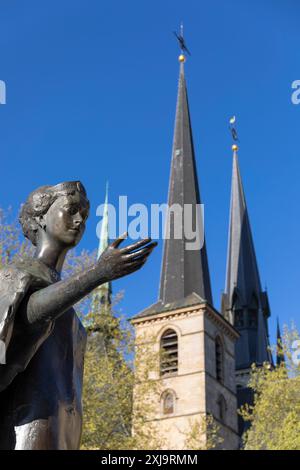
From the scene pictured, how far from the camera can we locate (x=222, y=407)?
50.8 m

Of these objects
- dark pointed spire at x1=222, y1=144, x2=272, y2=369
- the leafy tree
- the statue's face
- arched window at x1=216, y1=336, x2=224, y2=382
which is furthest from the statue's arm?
dark pointed spire at x1=222, y1=144, x2=272, y2=369

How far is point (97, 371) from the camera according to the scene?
21.0 meters

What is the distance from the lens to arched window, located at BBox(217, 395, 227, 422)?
1979 inches

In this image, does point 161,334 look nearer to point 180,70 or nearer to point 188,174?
point 188,174

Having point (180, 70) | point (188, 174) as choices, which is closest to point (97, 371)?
point (188, 174)

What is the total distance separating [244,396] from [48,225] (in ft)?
217

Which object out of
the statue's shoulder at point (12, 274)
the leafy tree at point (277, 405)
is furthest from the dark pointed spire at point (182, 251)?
the statue's shoulder at point (12, 274)

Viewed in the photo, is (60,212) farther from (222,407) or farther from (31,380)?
(222,407)

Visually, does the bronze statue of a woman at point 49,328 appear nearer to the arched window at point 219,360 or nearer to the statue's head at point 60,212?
the statue's head at point 60,212

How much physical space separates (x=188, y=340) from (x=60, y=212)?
48.0m

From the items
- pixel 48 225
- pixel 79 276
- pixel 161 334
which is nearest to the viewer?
pixel 79 276

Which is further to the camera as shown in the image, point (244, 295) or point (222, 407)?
point (244, 295)

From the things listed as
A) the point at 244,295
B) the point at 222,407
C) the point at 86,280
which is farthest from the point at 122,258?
the point at 244,295

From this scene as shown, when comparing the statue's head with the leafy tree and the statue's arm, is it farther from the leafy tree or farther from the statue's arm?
the leafy tree
